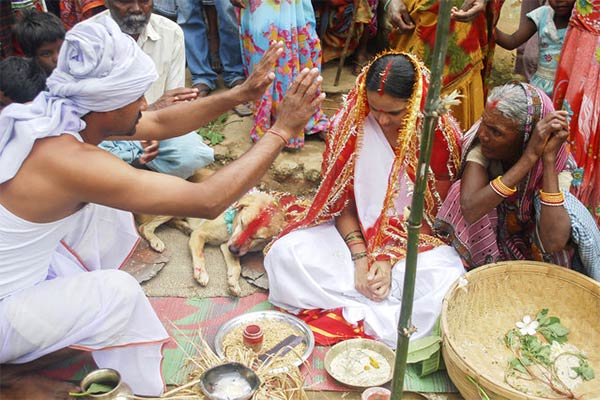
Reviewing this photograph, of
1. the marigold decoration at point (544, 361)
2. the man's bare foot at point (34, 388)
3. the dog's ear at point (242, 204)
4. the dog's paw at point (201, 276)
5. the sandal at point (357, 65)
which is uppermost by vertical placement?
the sandal at point (357, 65)

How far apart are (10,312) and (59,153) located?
73 cm

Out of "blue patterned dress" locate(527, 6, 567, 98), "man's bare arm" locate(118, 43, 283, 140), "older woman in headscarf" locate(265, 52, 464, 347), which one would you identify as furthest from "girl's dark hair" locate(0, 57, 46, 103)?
"blue patterned dress" locate(527, 6, 567, 98)

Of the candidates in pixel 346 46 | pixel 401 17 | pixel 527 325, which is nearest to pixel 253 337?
pixel 527 325

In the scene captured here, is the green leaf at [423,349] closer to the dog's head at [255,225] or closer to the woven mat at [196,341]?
the woven mat at [196,341]

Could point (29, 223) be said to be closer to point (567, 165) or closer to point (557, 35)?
point (567, 165)

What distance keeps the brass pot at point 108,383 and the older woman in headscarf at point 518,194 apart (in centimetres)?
186

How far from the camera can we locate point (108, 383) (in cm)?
260

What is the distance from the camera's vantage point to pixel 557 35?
4457 millimetres

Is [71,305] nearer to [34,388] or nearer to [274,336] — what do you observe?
[34,388]

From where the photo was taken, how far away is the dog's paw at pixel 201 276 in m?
3.94

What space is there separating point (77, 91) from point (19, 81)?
1513mm

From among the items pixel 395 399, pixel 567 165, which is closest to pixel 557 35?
pixel 567 165

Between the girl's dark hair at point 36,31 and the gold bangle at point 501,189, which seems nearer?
the gold bangle at point 501,189

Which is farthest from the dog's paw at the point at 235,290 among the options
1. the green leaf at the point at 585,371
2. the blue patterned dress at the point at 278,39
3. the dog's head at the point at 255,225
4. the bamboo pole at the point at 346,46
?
the bamboo pole at the point at 346,46
